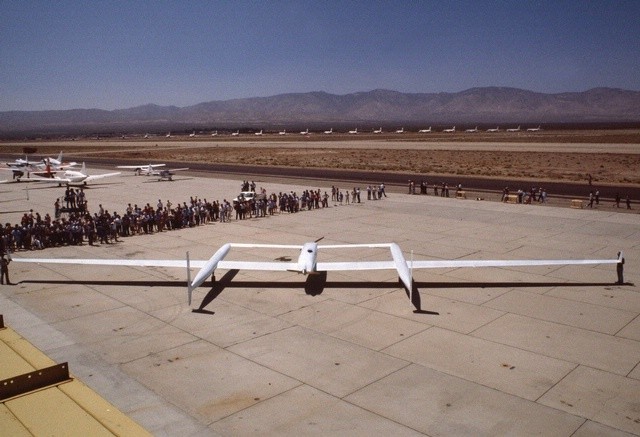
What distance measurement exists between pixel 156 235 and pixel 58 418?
2768cm

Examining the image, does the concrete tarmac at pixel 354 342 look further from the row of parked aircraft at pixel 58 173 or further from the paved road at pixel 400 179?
the row of parked aircraft at pixel 58 173

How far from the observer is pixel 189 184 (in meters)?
61.2

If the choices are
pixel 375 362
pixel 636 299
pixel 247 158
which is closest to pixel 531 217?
pixel 636 299

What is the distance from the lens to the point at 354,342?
15.9m

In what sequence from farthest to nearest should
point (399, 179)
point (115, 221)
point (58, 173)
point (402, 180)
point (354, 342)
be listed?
point (58, 173), point (399, 179), point (402, 180), point (115, 221), point (354, 342)

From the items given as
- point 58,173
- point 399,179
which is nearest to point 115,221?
point 399,179

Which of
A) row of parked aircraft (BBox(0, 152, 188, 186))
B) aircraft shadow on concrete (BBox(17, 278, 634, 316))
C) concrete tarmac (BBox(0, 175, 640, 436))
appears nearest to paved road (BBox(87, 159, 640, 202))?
row of parked aircraft (BBox(0, 152, 188, 186))

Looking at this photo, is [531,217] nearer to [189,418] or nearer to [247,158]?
[189,418]

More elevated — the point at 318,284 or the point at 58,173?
the point at 58,173

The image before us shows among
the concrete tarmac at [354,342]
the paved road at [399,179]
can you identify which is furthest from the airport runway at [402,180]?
the concrete tarmac at [354,342]

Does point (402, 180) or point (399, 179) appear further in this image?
point (399, 179)

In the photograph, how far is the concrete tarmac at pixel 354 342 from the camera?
11891 mm

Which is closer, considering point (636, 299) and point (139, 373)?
point (139, 373)

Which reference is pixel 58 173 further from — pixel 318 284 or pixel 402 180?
pixel 318 284
